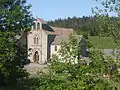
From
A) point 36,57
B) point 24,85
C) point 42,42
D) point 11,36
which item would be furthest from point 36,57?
point 11,36

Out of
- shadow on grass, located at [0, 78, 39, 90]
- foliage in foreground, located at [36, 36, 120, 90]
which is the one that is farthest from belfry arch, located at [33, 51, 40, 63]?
foliage in foreground, located at [36, 36, 120, 90]

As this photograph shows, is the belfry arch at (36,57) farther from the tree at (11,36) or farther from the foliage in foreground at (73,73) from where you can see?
the foliage in foreground at (73,73)

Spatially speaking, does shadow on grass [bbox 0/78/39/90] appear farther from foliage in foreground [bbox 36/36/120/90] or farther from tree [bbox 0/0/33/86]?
foliage in foreground [bbox 36/36/120/90]

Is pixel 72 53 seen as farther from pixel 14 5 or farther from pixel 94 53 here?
pixel 14 5

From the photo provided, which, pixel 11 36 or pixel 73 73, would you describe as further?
pixel 11 36

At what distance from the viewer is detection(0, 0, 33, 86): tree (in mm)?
20969

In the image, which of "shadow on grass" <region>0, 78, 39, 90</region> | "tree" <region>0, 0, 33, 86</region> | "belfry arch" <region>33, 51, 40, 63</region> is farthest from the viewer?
"belfry arch" <region>33, 51, 40, 63</region>

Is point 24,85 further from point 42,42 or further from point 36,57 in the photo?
point 36,57

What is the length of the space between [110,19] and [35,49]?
178 feet

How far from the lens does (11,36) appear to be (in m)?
21.9

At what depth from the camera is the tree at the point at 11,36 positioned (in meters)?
21.0

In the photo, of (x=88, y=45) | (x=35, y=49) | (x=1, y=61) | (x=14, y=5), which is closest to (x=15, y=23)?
(x=14, y=5)

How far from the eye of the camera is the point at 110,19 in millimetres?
13859

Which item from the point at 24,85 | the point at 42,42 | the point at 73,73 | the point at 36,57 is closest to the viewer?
the point at 73,73
